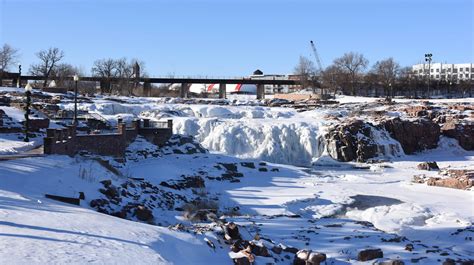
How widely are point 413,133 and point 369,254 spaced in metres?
34.7

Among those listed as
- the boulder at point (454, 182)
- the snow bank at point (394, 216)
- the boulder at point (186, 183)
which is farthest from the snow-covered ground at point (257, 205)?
the boulder at point (454, 182)

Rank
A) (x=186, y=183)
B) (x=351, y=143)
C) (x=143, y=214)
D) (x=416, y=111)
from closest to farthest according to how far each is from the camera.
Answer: (x=143, y=214) < (x=186, y=183) < (x=351, y=143) < (x=416, y=111)

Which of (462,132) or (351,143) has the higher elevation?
(462,132)

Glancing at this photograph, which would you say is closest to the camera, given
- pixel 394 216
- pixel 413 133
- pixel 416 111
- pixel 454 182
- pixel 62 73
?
pixel 394 216

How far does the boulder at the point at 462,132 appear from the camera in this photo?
46250mm

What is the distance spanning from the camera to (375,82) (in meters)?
92.4

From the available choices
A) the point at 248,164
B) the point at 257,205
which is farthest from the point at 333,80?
the point at 257,205

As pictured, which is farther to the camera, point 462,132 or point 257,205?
point 462,132

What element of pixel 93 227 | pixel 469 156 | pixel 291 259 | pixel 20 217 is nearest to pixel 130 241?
pixel 93 227

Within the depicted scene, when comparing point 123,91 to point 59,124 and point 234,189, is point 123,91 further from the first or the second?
point 234,189

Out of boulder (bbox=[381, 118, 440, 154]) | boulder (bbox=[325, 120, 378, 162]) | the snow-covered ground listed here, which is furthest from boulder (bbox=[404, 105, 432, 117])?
boulder (bbox=[325, 120, 378, 162])

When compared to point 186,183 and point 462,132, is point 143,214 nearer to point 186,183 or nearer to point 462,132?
point 186,183

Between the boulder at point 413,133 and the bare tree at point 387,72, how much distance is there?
41511 millimetres

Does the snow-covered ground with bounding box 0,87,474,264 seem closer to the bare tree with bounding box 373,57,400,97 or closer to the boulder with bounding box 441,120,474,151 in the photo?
the boulder with bounding box 441,120,474,151
